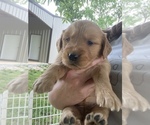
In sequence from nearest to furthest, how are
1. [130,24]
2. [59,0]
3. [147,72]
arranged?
[147,72], [130,24], [59,0]

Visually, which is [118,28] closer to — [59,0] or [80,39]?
[80,39]

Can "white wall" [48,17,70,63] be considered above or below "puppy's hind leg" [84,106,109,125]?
above

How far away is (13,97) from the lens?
140 centimetres

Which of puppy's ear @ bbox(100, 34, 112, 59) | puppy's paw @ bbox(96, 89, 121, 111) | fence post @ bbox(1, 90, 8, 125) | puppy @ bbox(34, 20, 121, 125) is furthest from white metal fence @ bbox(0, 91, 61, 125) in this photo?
puppy's ear @ bbox(100, 34, 112, 59)

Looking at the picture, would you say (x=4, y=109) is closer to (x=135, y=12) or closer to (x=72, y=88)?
(x=72, y=88)

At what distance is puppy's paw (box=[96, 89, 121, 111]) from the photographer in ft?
3.45

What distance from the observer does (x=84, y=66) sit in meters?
1.12

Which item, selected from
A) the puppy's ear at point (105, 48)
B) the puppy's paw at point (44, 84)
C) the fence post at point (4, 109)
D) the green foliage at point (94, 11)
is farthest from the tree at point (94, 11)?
the fence post at point (4, 109)

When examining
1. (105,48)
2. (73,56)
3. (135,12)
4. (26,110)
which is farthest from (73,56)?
(26,110)

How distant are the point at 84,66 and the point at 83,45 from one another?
0.30ft

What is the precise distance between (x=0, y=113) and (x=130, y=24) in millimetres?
840

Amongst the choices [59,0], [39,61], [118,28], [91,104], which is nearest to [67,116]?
[91,104]

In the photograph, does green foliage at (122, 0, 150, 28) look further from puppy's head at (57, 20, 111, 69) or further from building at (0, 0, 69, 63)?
building at (0, 0, 69, 63)

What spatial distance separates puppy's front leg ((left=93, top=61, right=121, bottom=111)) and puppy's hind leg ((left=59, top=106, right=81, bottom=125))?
0.12 metres
